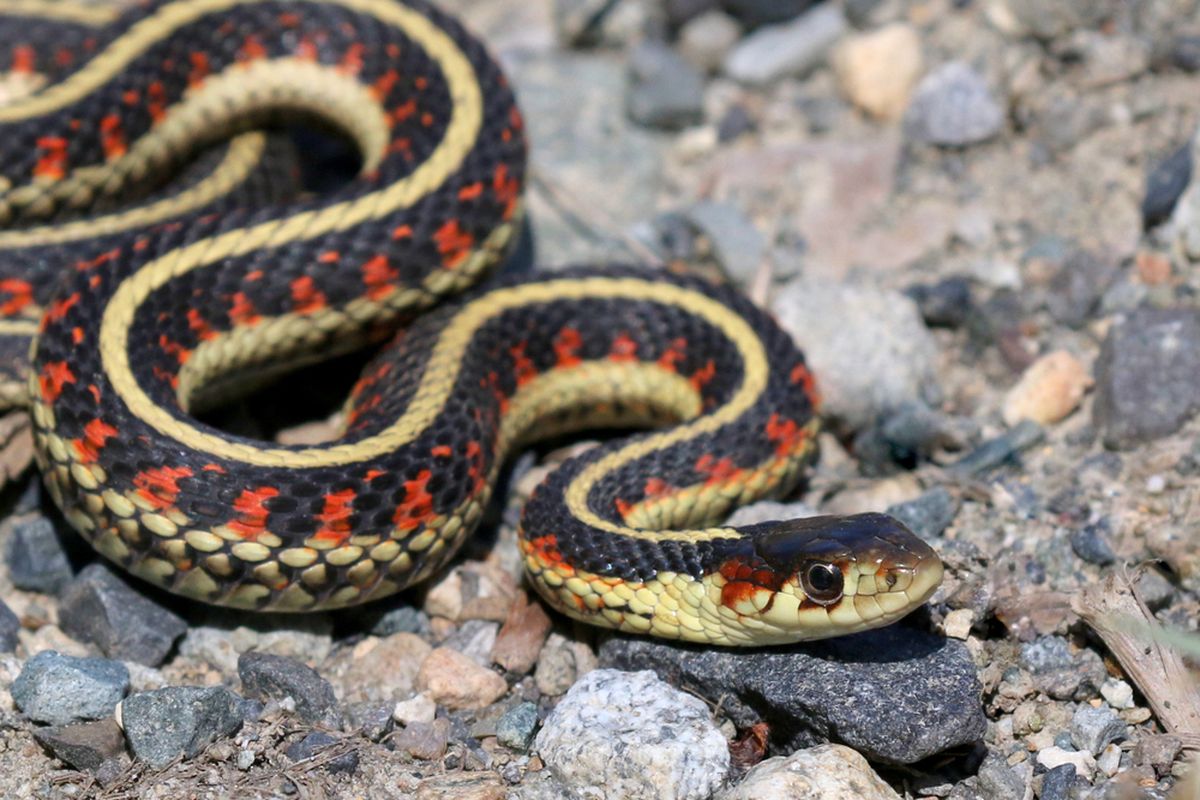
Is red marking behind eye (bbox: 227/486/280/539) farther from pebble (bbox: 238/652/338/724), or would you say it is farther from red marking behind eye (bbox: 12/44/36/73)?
red marking behind eye (bbox: 12/44/36/73)

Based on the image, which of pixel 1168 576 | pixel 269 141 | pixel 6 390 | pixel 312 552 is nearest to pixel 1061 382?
pixel 1168 576

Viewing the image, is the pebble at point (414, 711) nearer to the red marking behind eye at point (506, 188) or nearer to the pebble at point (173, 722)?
the pebble at point (173, 722)

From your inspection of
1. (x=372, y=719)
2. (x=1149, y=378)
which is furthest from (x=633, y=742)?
(x=1149, y=378)

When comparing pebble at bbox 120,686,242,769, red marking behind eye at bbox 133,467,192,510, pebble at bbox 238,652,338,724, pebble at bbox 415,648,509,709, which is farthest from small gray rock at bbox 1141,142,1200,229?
pebble at bbox 120,686,242,769

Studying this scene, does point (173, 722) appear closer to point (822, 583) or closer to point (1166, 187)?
point (822, 583)

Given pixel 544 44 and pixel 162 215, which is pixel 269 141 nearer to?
pixel 162 215

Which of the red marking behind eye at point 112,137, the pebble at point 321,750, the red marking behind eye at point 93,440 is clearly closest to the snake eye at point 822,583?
the pebble at point 321,750

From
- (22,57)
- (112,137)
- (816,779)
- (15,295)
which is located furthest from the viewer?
(22,57)
